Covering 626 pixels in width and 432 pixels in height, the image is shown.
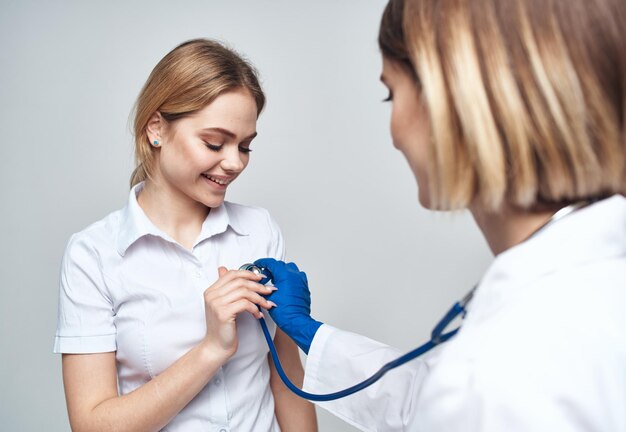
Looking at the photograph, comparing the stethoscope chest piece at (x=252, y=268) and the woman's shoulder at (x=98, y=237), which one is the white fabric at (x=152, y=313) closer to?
the woman's shoulder at (x=98, y=237)

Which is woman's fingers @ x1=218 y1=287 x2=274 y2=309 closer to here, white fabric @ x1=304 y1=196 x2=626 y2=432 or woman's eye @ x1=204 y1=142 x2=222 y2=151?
woman's eye @ x1=204 y1=142 x2=222 y2=151

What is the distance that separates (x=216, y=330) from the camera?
1.28 meters

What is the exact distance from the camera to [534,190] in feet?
2.74

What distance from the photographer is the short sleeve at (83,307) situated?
50.7 inches

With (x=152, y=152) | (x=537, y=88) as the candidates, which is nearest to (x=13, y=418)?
(x=152, y=152)

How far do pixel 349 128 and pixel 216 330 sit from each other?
3.57 ft

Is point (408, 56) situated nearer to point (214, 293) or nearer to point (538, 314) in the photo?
point (538, 314)

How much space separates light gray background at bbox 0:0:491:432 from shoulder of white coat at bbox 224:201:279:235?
0.49 meters

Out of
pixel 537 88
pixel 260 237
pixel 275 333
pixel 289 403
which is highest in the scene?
pixel 537 88

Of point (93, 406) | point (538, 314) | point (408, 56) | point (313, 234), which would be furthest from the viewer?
point (313, 234)

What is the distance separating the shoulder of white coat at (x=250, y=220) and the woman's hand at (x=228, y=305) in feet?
0.82

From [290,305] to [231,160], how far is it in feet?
1.20

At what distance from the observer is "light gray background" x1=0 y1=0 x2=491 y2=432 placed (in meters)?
2.13

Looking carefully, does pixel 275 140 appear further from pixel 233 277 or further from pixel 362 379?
pixel 362 379
